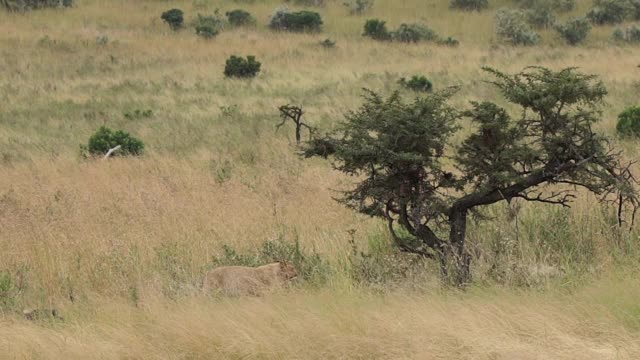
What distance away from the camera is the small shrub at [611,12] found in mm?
36250

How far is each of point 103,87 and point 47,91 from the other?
5.34 ft

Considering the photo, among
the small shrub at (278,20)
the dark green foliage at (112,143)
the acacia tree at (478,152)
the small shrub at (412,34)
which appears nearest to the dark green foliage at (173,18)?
the small shrub at (278,20)

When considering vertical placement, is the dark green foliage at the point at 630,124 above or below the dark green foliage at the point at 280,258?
above

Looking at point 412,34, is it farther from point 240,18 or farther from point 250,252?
point 250,252

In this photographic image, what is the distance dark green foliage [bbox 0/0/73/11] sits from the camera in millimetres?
36500

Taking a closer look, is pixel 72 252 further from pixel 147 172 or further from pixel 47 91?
pixel 47 91

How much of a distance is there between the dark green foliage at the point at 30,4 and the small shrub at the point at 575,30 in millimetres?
24736

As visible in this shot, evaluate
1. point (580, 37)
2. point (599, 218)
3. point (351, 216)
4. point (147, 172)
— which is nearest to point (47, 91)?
point (147, 172)

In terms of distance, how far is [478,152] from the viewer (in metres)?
4.79

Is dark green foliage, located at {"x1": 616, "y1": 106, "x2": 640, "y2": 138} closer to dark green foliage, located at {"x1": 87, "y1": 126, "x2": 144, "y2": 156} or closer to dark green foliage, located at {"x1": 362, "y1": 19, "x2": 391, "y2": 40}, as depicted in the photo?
dark green foliage, located at {"x1": 87, "y1": 126, "x2": 144, "y2": 156}

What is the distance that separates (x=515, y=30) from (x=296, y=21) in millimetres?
9842

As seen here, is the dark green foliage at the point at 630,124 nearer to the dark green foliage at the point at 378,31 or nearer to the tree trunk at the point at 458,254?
the tree trunk at the point at 458,254

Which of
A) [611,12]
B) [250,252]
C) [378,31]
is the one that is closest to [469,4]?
[611,12]

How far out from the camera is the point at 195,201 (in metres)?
8.30
